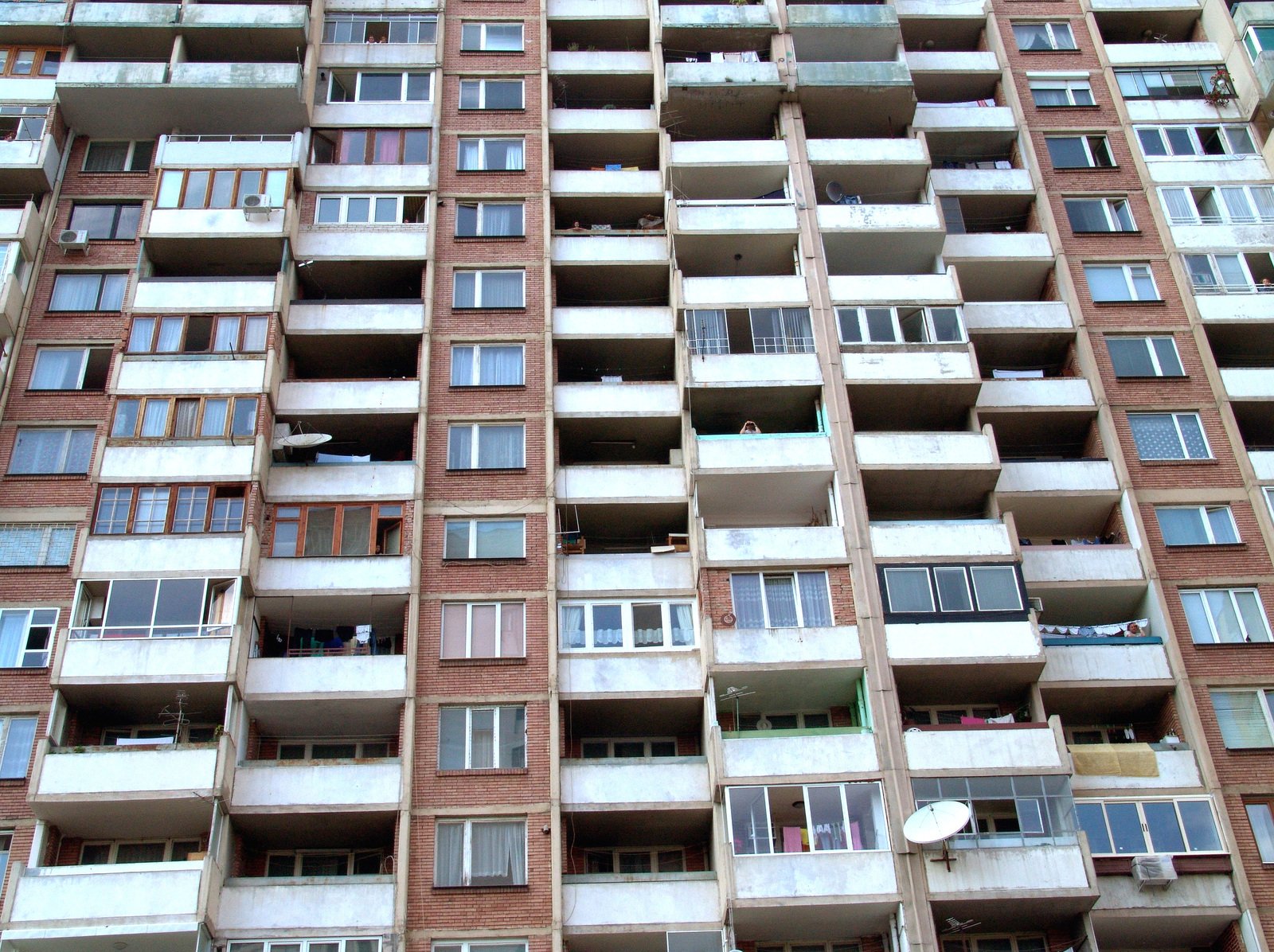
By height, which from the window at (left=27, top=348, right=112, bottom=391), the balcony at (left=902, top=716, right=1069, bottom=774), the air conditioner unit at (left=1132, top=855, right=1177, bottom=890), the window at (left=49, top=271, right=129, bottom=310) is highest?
the window at (left=49, top=271, right=129, bottom=310)

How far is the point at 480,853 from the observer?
29188 mm

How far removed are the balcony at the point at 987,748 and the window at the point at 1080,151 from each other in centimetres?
2086

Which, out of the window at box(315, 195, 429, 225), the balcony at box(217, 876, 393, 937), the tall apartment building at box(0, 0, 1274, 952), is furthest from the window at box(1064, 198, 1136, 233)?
the balcony at box(217, 876, 393, 937)

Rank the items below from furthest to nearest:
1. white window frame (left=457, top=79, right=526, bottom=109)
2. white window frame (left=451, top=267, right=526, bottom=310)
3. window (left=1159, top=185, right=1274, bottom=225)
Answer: white window frame (left=457, top=79, right=526, bottom=109), window (left=1159, top=185, right=1274, bottom=225), white window frame (left=451, top=267, right=526, bottom=310)

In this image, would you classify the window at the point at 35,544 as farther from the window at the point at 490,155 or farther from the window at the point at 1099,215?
the window at the point at 1099,215

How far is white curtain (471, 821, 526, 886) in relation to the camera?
94.7 feet

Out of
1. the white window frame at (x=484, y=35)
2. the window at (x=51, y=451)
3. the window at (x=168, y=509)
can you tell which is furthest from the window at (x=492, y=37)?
the window at (x=168, y=509)

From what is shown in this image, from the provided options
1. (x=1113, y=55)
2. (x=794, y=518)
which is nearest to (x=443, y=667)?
(x=794, y=518)

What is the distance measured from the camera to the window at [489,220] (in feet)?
130

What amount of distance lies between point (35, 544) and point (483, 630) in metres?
11.4

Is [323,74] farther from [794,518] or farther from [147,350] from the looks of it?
[794,518]

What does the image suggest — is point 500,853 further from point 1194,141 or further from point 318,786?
point 1194,141

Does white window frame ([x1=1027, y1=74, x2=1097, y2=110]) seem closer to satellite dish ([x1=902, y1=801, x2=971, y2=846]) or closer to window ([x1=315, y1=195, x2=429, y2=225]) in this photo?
window ([x1=315, y1=195, x2=429, y2=225])

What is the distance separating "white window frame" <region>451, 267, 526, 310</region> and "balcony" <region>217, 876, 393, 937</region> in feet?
53.5
